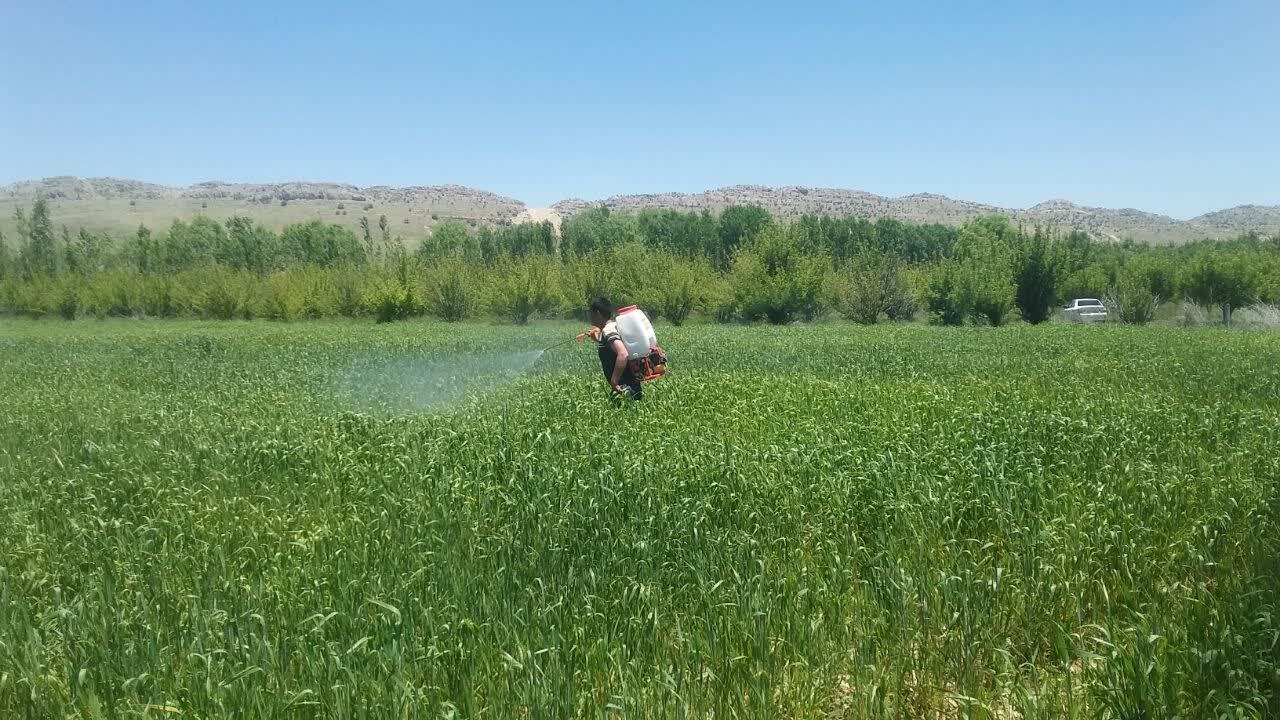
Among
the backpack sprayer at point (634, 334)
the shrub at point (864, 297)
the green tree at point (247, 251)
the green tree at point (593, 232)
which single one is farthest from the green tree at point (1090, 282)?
the green tree at point (247, 251)

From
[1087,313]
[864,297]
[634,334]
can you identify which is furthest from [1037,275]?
[634,334]

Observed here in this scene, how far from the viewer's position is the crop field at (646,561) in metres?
4.14

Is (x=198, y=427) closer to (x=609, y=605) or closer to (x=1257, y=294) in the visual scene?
(x=609, y=605)

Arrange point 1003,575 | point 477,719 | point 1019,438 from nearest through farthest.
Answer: point 477,719, point 1003,575, point 1019,438

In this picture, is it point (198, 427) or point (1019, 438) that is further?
point (198, 427)

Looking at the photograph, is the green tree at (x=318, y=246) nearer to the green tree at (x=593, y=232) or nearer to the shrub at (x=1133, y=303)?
the green tree at (x=593, y=232)

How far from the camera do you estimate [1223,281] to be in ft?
179

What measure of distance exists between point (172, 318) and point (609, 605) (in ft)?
216

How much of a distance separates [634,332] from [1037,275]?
164 feet

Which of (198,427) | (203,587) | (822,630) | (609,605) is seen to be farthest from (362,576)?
(198,427)

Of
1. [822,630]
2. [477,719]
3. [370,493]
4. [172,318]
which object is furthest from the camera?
[172,318]

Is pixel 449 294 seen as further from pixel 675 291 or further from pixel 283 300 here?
pixel 675 291

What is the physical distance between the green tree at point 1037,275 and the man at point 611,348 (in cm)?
4799

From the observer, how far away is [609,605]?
5.23m
